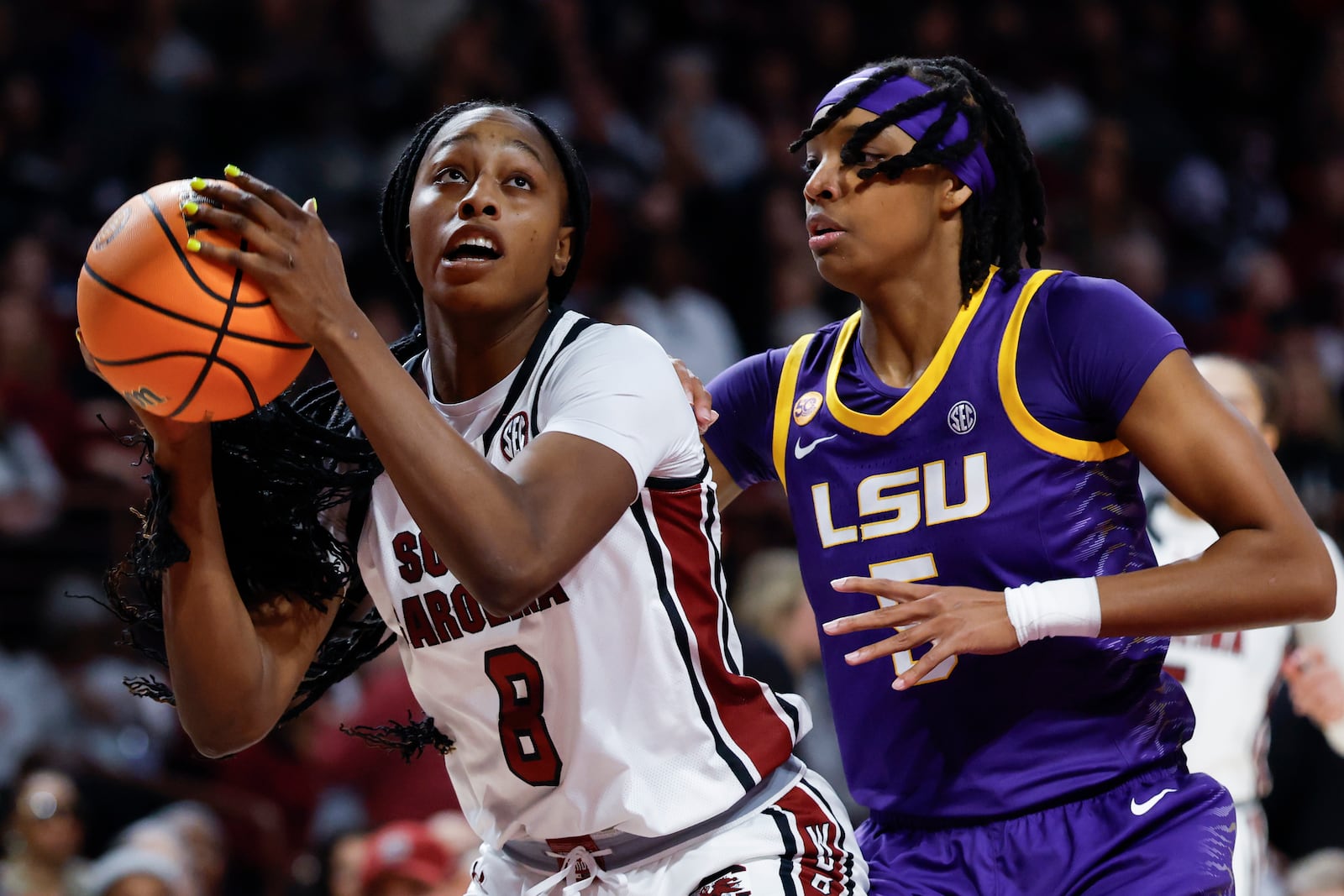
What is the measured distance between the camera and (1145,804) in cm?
296

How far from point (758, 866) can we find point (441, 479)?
93cm

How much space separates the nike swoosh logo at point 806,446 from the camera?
10.7 ft

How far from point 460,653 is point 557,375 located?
53 cm

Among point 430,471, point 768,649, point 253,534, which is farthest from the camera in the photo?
point 768,649

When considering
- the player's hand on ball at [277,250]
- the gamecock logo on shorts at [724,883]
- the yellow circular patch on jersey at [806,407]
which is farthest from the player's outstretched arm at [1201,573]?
the player's hand on ball at [277,250]

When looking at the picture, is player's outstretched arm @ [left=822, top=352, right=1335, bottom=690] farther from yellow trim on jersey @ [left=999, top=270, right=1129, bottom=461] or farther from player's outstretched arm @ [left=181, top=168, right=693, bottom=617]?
player's outstretched arm @ [left=181, top=168, right=693, bottom=617]

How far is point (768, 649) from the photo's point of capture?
5.34 m

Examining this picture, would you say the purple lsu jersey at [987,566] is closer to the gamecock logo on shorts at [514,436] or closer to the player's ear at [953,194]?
the player's ear at [953,194]

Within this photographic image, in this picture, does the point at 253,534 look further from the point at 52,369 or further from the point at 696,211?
the point at 696,211

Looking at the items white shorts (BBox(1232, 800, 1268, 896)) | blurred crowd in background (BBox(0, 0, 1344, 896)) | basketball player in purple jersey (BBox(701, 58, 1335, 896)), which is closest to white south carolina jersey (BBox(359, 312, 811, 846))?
basketball player in purple jersey (BBox(701, 58, 1335, 896))

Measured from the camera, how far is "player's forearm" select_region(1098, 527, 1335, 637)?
2771 millimetres

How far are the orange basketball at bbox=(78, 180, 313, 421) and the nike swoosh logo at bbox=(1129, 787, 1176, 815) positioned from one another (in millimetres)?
1737

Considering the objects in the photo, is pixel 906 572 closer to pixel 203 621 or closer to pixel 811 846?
pixel 811 846

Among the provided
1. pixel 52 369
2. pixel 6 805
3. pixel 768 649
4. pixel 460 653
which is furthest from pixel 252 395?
pixel 52 369
